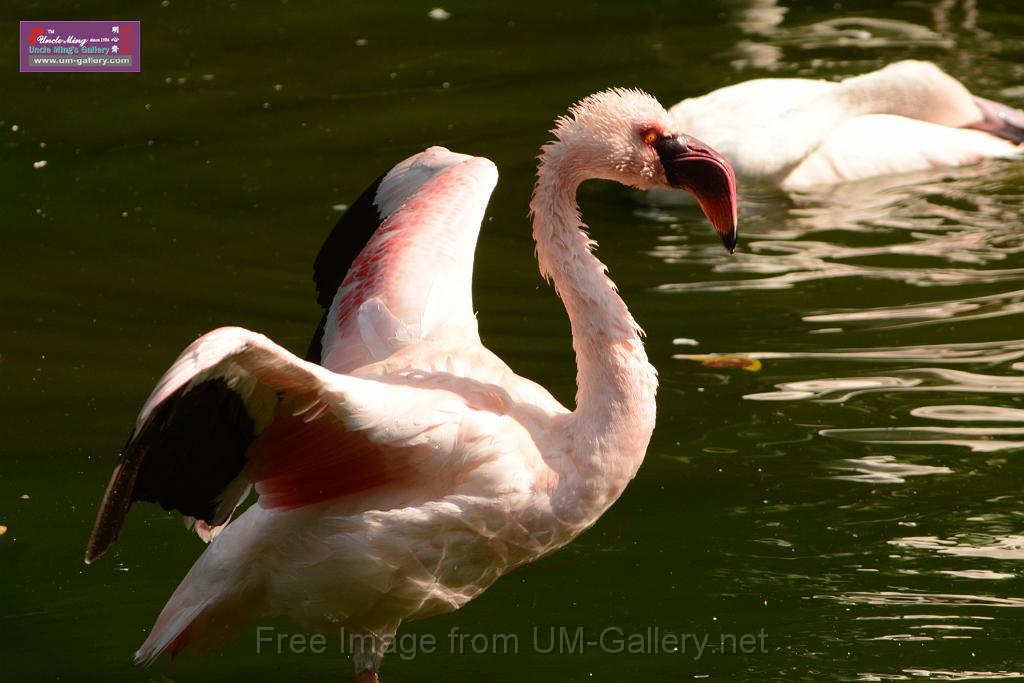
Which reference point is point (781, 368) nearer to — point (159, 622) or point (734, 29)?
point (159, 622)

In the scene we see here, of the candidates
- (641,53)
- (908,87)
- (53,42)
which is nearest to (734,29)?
(641,53)

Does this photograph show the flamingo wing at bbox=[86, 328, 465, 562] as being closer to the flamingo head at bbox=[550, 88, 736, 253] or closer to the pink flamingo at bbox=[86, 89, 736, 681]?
the pink flamingo at bbox=[86, 89, 736, 681]

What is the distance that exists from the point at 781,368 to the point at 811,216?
2126 millimetres

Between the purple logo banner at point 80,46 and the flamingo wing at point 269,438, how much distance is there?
700cm

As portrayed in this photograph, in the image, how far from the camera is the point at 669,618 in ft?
15.5

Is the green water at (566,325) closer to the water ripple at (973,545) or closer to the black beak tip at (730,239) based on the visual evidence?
the water ripple at (973,545)

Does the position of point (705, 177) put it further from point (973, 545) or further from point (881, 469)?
point (881, 469)

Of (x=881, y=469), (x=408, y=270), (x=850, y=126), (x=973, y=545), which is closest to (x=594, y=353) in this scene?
(x=408, y=270)

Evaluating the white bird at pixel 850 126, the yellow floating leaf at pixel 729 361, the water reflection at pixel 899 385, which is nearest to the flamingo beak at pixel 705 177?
the water reflection at pixel 899 385

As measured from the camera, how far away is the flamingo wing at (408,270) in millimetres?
4727

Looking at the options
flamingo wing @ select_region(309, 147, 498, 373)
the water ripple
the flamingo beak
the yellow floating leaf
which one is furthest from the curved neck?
the yellow floating leaf

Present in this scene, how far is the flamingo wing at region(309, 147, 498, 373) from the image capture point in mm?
4727

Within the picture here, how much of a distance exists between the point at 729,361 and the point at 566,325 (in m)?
0.78

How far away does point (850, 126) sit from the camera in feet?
30.0
